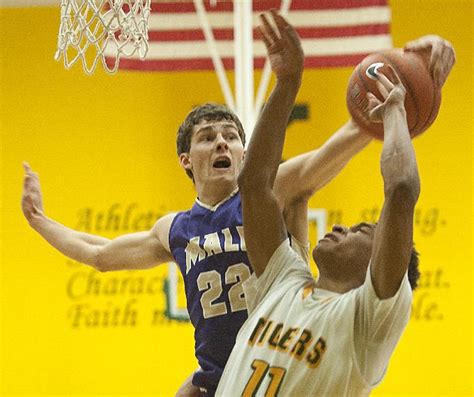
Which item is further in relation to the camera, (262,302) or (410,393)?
(410,393)

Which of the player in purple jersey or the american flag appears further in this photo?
the american flag

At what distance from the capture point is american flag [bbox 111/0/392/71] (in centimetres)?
812

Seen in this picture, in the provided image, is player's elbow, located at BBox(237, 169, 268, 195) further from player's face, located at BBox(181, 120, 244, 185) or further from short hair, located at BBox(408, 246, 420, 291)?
player's face, located at BBox(181, 120, 244, 185)

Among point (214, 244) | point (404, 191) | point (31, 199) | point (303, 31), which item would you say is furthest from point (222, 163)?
point (303, 31)

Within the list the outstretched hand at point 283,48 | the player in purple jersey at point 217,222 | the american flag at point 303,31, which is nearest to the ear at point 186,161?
the player in purple jersey at point 217,222

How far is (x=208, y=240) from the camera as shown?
152 inches

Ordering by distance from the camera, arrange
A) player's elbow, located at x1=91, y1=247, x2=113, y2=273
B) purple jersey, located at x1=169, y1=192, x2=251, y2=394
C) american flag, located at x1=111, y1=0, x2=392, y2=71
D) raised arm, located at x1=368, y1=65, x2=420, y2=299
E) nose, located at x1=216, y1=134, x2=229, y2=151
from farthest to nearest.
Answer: american flag, located at x1=111, y1=0, x2=392, y2=71, player's elbow, located at x1=91, y1=247, x2=113, y2=273, nose, located at x1=216, y1=134, x2=229, y2=151, purple jersey, located at x1=169, y1=192, x2=251, y2=394, raised arm, located at x1=368, y1=65, x2=420, y2=299

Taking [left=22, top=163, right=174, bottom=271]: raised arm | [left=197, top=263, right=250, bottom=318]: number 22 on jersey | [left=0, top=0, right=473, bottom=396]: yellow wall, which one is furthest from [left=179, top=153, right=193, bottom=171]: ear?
[left=0, top=0, right=473, bottom=396]: yellow wall

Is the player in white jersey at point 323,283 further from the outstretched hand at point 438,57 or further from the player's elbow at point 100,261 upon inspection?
the player's elbow at point 100,261

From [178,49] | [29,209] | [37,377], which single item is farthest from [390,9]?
[29,209]

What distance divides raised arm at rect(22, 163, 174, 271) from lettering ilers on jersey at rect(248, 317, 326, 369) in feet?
3.64

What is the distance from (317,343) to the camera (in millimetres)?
2955

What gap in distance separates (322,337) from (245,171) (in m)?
0.59

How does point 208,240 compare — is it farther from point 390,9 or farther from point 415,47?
point 390,9
